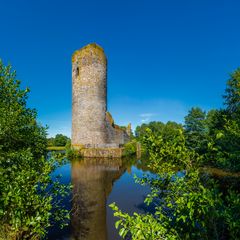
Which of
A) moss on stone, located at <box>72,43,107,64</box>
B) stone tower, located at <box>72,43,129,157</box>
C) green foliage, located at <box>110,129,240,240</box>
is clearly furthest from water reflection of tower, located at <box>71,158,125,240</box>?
moss on stone, located at <box>72,43,107,64</box>

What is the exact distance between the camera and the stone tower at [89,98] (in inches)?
1134

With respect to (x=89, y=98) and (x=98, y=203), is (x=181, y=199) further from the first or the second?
(x=89, y=98)

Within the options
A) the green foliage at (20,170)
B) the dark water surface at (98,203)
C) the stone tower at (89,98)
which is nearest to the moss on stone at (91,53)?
the stone tower at (89,98)

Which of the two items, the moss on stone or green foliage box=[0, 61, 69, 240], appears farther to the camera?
the moss on stone

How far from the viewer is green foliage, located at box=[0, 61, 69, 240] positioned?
4.46 metres

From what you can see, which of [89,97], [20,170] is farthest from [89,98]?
[20,170]

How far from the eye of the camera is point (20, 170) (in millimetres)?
5254

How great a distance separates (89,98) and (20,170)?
940 inches

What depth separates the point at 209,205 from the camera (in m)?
3.49

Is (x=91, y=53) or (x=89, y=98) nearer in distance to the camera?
(x=89, y=98)

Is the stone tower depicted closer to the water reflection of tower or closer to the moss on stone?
the moss on stone

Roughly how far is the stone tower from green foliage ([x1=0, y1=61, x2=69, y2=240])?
2210 cm

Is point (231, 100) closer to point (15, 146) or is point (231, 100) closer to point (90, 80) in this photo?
point (90, 80)

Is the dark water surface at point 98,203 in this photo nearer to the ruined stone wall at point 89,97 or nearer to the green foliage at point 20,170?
the green foliage at point 20,170
